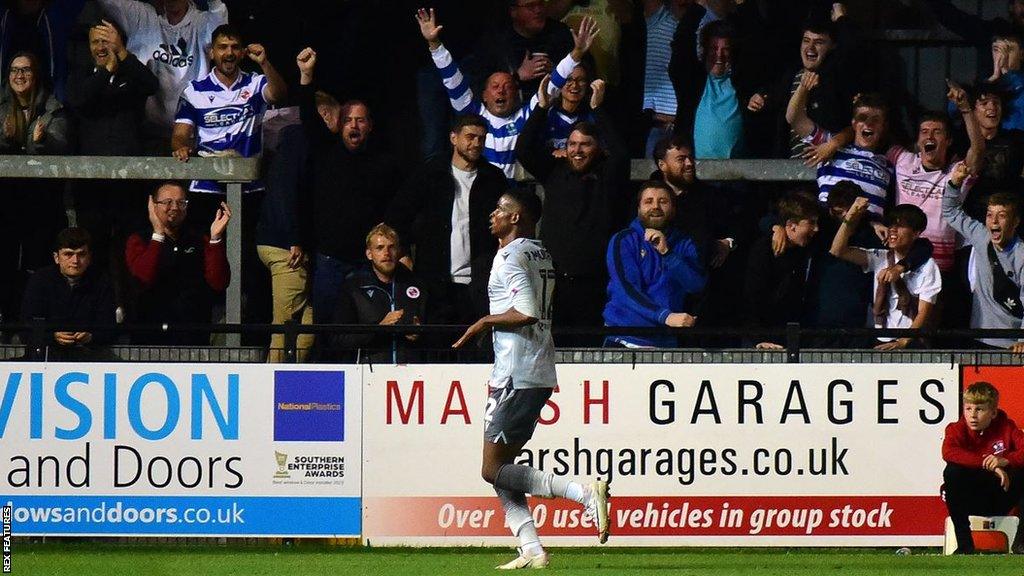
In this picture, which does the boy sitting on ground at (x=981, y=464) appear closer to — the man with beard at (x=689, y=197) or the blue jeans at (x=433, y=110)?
the man with beard at (x=689, y=197)

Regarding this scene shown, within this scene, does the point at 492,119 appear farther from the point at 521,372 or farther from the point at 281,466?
the point at 521,372

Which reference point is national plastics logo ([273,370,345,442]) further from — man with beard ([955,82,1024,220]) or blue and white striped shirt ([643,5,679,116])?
man with beard ([955,82,1024,220])

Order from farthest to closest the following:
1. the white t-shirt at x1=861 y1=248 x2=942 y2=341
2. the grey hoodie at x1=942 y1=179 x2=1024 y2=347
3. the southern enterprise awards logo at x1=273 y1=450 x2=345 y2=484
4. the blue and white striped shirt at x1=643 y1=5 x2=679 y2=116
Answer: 1. the blue and white striped shirt at x1=643 y1=5 x2=679 y2=116
2. the grey hoodie at x1=942 y1=179 x2=1024 y2=347
3. the white t-shirt at x1=861 y1=248 x2=942 y2=341
4. the southern enterprise awards logo at x1=273 y1=450 x2=345 y2=484

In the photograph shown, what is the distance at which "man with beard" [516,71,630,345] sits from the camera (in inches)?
466

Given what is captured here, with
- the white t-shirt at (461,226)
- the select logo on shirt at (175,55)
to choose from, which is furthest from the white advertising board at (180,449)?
the select logo on shirt at (175,55)

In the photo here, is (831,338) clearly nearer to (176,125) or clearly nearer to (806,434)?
(806,434)

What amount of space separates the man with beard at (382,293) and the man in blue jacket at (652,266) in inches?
53.6

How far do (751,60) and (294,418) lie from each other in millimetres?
4578

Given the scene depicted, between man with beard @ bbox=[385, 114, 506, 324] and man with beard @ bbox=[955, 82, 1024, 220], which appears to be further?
man with beard @ bbox=[955, 82, 1024, 220]

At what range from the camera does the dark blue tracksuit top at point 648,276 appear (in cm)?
1133

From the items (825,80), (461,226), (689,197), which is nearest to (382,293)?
(461,226)

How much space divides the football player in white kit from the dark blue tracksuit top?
2.43 metres

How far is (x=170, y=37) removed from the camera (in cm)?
1281

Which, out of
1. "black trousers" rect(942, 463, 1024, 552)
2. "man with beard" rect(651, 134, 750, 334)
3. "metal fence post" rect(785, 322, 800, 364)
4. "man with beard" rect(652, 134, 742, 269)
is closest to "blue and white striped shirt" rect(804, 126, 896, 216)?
"man with beard" rect(651, 134, 750, 334)
